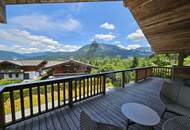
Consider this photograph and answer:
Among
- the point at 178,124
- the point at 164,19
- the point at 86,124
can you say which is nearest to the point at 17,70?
Result: the point at 164,19

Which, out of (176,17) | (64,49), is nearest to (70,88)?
(176,17)

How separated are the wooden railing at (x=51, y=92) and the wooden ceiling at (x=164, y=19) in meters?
1.57

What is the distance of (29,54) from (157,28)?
6822 cm

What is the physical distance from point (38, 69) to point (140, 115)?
91.3 ft

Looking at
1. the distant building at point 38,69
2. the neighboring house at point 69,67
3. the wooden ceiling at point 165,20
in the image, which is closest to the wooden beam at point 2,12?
the wooden ceiling at point 165,20

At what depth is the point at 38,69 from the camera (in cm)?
2756

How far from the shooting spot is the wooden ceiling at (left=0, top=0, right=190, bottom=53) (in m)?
3.83

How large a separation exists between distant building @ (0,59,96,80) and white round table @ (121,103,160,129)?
1731 centimetres

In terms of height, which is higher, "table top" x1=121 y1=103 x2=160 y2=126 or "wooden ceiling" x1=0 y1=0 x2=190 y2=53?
"wooden ceiling" x1=0 y1=0 x2=190 y2=53

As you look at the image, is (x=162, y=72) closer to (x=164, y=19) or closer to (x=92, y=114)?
(x=164, y=19)

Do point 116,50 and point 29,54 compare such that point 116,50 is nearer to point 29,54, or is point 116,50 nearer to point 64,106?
point 29,54

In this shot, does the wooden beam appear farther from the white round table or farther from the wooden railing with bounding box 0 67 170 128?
the white round table

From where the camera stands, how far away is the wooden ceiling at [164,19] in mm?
3826

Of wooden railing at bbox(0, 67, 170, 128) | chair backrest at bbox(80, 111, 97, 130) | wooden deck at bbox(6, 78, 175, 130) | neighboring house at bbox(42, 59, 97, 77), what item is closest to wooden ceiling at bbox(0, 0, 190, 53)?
wooden railing at bbox(0, 67, 170, 128)
